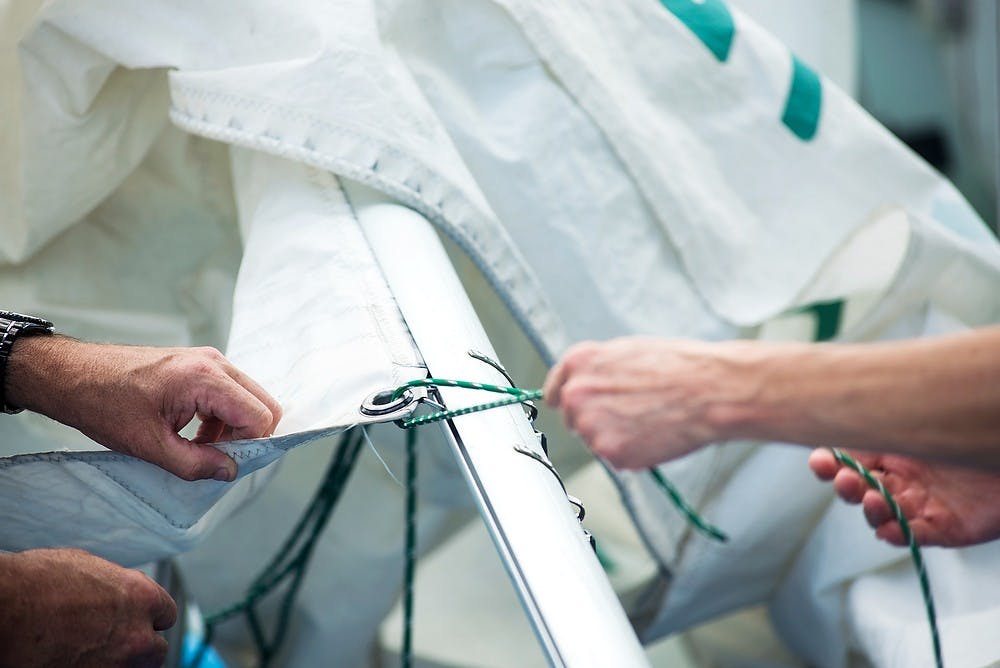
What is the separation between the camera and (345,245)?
0.64m

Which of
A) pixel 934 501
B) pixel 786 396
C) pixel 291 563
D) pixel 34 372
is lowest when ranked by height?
pixel 291 563

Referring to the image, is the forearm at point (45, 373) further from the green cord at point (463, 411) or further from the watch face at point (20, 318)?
A: the green cord at point (463, 411)

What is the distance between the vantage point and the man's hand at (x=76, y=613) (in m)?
0.51

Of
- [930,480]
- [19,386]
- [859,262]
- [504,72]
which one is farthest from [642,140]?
[19,386]

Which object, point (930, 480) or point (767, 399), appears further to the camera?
point (930, 480)

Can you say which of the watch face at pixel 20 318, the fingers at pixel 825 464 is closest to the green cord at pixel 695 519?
the fingers at pixel 825 464

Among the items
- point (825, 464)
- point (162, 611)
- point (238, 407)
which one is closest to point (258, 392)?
point (238, 407)

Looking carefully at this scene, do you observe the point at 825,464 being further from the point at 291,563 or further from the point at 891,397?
the point at 291,563

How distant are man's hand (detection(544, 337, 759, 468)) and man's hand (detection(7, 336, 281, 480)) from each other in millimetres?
170

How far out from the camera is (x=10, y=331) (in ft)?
2.06

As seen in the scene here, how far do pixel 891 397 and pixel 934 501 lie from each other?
313 millimetres

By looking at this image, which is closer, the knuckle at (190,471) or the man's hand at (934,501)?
the knuckle at (190,471)

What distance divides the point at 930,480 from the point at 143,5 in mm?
648

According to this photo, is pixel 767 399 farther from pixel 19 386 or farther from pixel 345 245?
pixel 19 386
